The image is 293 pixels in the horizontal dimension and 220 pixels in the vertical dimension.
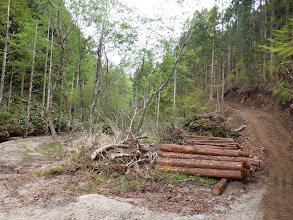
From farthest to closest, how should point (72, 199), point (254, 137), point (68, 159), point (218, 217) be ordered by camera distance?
point (254, 137) < point (68, 159) < point (72, 199) < point (218, 217)

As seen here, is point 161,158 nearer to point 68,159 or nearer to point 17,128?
point 68,159

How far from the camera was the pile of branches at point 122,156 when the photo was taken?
20.9 feet

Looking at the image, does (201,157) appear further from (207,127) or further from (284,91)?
(284,91)

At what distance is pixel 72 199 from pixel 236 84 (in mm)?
26244

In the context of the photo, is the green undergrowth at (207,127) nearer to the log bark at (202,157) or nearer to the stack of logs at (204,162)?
the stack of logs at (204,162)

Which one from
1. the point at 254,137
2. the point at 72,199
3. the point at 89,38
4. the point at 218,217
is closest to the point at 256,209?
the point at 218,217

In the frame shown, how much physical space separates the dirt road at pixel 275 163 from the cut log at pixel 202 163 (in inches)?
42.5

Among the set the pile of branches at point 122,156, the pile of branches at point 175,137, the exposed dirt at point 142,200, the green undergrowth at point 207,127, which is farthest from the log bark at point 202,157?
the green undergrowth at point 207,127

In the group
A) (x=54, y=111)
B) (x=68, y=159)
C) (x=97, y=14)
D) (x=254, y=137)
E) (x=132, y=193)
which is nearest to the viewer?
(x=132, y=193)

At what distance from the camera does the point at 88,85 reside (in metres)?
25.3

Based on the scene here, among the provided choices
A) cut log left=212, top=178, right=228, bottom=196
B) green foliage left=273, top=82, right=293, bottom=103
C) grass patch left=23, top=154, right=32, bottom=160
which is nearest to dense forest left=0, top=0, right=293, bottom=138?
green foliage left=273, top=82, right=293, bottom=103

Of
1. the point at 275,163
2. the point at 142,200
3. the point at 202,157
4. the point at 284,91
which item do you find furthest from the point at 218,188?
the point at 284,91

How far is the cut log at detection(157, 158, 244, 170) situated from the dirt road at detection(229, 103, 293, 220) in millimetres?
1079

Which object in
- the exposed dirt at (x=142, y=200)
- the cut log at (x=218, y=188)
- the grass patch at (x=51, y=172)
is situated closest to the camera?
the exposed dirt at (x=142, y=200)
